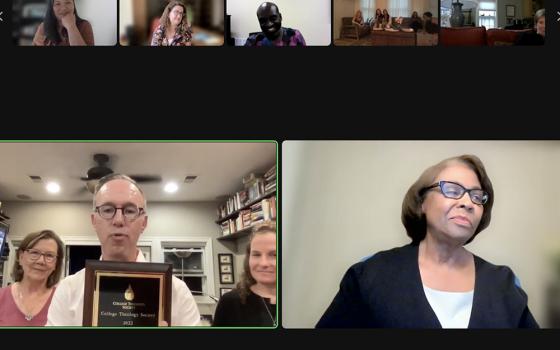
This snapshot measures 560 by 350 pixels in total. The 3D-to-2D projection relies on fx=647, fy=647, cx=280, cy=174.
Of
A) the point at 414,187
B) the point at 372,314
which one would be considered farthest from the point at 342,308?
the point at 414,187

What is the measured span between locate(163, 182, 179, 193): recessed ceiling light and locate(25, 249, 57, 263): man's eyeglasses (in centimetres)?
59

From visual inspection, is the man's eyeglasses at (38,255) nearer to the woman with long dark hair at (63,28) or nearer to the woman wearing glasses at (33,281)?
the woman wearing glasses at (33,281)

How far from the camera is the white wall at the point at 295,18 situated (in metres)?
3.08

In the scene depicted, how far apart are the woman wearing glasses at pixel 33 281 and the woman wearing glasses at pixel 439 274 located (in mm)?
1251

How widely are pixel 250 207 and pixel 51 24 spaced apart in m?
1.31

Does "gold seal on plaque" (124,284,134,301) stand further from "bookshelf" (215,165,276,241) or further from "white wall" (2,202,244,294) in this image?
"bookshelf" (215,165,276,241)

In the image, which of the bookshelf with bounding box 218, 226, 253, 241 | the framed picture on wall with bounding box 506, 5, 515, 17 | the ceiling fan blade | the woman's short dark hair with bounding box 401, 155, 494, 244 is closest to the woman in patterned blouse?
the ceiling fan blade

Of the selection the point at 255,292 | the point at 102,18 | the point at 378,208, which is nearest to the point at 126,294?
the point at 255,292

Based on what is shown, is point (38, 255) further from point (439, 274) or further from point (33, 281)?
point (439, 274)

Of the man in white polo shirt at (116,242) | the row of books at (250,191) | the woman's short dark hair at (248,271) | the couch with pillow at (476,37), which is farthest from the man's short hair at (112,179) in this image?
the couch with pillow at (476,37)

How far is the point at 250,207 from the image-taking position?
2.95m

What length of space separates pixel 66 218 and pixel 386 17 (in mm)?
1769

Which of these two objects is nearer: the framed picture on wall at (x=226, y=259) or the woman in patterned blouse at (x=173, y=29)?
the framed picture on wall at (x=226, y=259)

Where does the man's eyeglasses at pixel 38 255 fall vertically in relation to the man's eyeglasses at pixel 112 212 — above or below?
below
